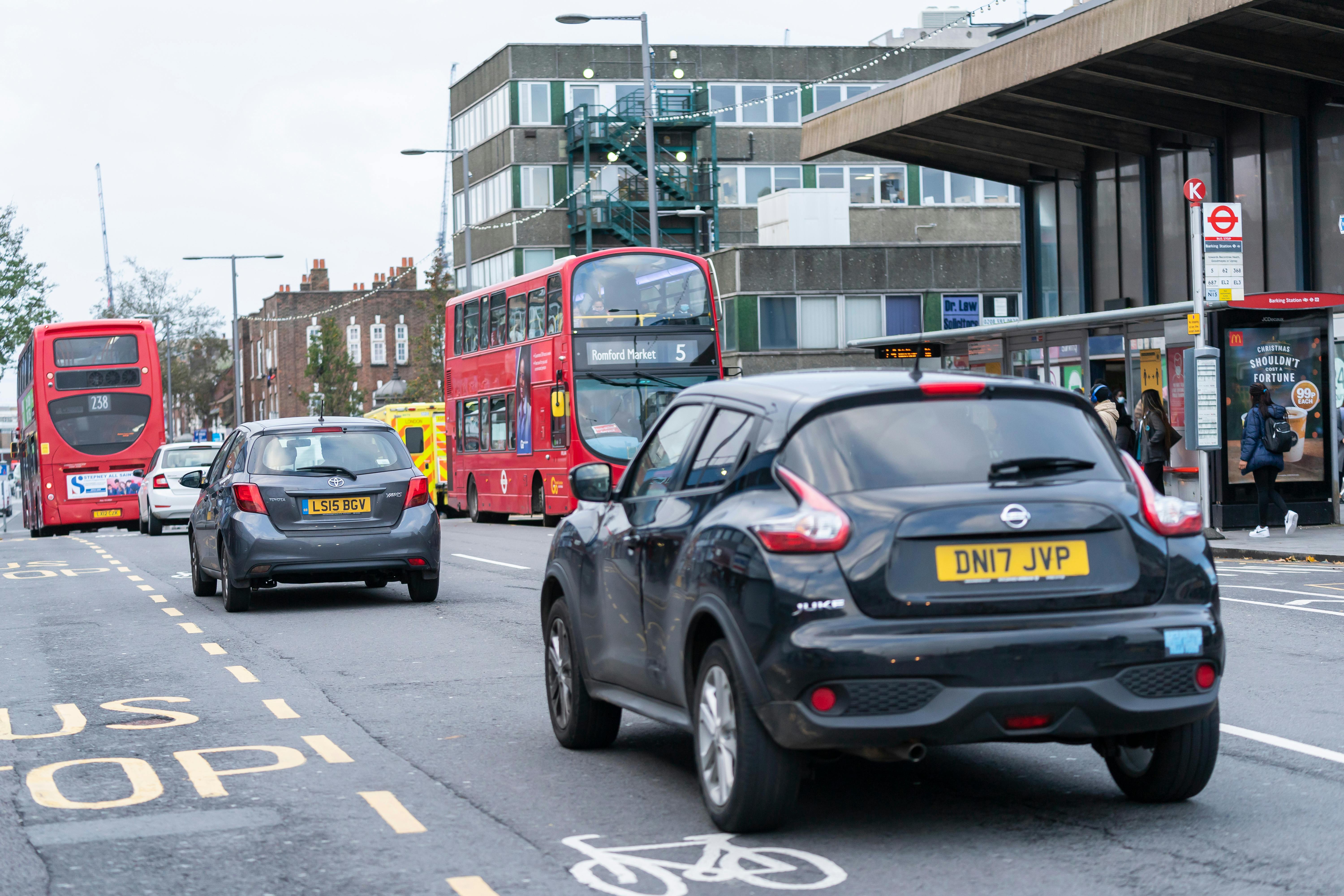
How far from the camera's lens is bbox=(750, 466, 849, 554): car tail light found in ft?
18.1

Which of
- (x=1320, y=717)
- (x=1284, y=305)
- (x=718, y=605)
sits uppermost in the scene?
(x=1284, y=305)

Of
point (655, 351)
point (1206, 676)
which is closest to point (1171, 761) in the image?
point (1206, 676)

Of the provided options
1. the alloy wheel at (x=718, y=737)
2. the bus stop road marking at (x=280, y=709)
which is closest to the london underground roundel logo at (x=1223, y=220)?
the bus stop road marking at (x=280, y=709)

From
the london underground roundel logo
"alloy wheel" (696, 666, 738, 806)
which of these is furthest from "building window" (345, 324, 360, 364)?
"alloy wheel" (696, 666, 738, 806)

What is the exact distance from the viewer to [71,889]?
5465 mm

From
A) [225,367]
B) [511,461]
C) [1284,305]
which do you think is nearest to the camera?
[1284,305]

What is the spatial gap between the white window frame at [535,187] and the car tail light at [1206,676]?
54857 millimetres

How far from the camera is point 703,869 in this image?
5.49 meters

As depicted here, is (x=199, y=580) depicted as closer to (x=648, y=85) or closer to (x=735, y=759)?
(x=735, y=759)

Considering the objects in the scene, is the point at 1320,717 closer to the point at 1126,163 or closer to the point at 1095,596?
the point at 1095,596

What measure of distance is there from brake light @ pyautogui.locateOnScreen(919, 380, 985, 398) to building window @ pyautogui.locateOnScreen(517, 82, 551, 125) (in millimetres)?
54450

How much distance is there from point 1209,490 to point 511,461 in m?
14.2

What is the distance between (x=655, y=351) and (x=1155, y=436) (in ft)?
30.0

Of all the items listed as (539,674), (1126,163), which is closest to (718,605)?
(539,674)
